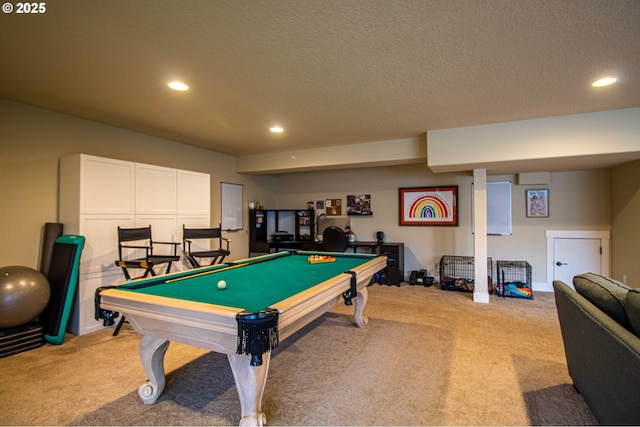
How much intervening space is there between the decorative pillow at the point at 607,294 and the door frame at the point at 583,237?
3262mm

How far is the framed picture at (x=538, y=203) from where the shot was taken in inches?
187

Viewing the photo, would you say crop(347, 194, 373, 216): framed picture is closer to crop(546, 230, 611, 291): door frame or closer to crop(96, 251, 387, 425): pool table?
crop(546, 230, 611, 291): door frame

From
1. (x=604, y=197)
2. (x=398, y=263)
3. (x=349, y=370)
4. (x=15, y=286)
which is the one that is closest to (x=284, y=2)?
(x=349, y=370)

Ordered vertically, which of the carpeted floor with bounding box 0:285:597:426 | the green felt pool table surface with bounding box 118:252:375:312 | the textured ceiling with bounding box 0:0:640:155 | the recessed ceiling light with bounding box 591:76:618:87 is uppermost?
the textured ceiling with bounding box 0:0:640:155

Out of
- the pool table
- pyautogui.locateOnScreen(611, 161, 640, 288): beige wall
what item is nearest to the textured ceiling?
pyautogui.locateOnScreen(611, 161, 640, 288): beige wall

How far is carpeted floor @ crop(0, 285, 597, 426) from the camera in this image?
1.81 meters

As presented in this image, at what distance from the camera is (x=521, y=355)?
2574 mm

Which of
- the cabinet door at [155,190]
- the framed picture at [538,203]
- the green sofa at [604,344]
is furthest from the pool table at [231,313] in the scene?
the framed picture at [538,203]

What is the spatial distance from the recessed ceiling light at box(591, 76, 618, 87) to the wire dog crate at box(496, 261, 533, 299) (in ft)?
9.56

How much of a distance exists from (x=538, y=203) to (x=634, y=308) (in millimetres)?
4024

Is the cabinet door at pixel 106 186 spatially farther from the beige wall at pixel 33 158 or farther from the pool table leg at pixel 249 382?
the pool table leg at pixel 249 382

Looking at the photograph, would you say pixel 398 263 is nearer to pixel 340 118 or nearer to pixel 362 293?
pixel 362 293

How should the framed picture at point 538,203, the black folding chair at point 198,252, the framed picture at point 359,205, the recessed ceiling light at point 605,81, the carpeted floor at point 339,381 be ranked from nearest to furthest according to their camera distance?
the carpeted floor at point 339,381 < the recessed ceiling light at point 605,81 < the black folding chair at point 198,252 < the framed picture at point 538,203 < the framed picture at point 359,205

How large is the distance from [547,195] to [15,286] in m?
6.56
